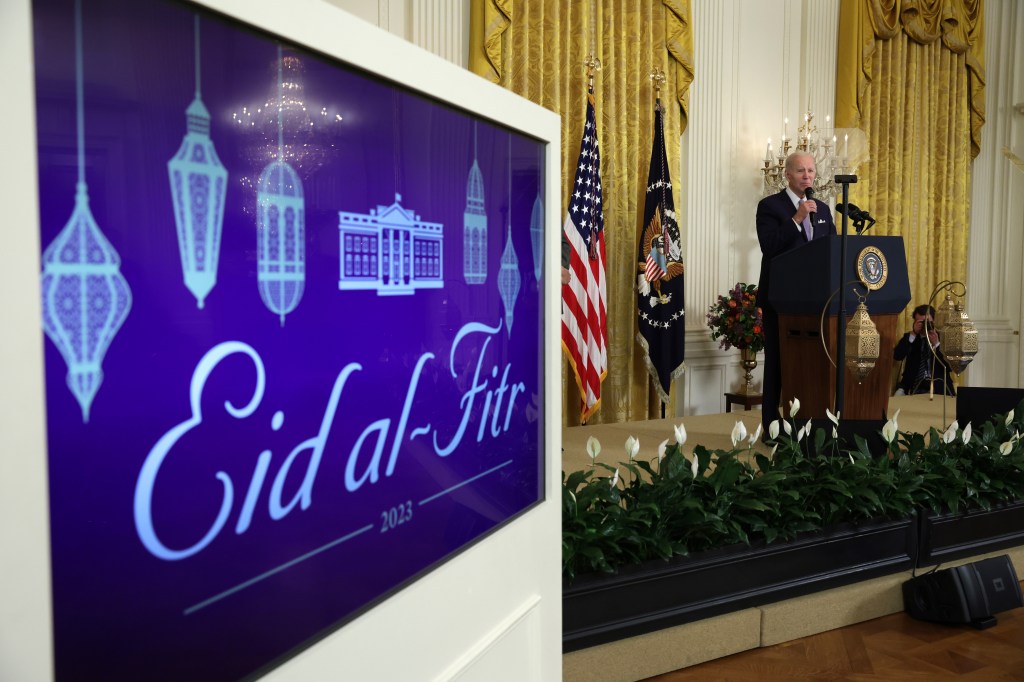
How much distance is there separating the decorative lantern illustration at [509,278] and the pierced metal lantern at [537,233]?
2.4 inches

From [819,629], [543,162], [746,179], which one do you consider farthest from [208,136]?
[746,179]

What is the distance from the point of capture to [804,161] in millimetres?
4660

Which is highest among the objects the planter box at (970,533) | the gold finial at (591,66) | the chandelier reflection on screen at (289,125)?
the gold finial at (591,66)

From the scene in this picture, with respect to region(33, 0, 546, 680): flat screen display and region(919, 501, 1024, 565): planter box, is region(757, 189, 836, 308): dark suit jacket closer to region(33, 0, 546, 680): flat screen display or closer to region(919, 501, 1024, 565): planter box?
region(919, 501, 1024, 565): planter box

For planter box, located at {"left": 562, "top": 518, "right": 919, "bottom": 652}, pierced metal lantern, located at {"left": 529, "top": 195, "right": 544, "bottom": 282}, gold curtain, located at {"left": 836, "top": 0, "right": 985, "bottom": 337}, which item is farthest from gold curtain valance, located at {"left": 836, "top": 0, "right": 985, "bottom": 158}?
pierced metal lantern, located at {"left": 529, "top": 195, "right": 544, "bottom": 282}

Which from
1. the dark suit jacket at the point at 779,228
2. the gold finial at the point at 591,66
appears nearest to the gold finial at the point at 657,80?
the gold finial at the point at 591,66

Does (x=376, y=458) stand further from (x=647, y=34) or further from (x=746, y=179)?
(x=746, y=179)

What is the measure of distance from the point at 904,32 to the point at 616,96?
12.4 feet

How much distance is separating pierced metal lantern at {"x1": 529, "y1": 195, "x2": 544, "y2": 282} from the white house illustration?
270 millimetres

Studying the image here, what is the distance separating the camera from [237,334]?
0.69 meters

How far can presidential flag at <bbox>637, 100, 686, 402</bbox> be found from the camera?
230 inches

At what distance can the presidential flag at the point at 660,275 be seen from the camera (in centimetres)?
585

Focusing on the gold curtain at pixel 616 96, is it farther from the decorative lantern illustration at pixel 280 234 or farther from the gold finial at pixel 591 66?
the decorative lantern illustration at pixel 280 234

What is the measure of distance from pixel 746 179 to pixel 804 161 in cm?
227
